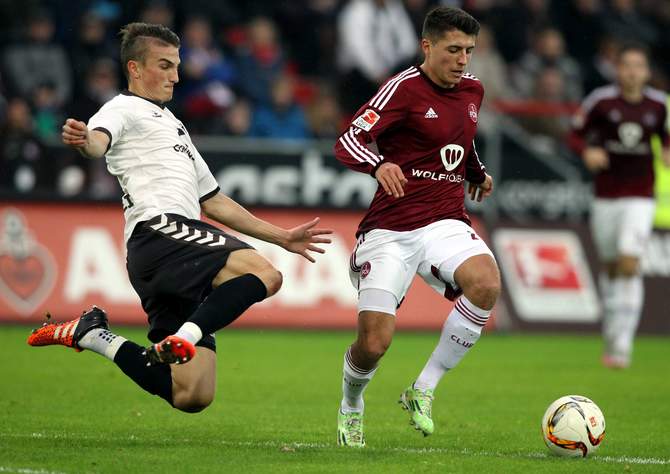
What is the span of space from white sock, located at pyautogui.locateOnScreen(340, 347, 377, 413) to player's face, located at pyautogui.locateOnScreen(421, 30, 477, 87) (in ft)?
5.86

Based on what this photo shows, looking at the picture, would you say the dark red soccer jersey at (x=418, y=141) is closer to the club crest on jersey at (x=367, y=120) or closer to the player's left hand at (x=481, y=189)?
the club crest on jersey at (x=367, y=120)

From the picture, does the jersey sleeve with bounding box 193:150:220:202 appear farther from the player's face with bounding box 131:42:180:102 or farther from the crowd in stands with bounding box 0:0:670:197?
the crowd in stands with bounding box 0:0:670:197

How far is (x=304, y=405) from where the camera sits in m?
9.66

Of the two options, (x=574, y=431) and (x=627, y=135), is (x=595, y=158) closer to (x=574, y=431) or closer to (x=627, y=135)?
(x=627, y=135)

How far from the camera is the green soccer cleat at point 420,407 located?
743 cm

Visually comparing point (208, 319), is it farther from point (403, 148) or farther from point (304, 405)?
point (304, 405)

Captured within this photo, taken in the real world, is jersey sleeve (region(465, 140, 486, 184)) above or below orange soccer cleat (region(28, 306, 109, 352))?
above

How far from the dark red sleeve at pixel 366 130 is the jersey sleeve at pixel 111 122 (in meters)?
1.29

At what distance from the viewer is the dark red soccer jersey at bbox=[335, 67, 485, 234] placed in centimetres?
784

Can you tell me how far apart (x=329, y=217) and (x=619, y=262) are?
4.07 meters

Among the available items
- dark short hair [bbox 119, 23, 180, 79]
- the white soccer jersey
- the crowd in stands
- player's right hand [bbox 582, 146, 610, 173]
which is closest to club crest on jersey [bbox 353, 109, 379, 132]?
the white soccer jersey

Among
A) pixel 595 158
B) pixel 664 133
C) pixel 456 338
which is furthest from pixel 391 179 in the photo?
pixel 664 133

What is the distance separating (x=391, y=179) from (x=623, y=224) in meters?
6.54

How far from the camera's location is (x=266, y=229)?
767 cm
